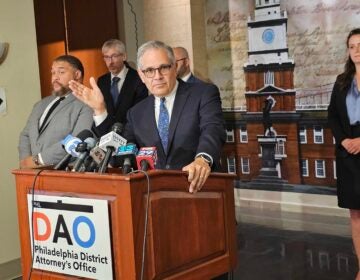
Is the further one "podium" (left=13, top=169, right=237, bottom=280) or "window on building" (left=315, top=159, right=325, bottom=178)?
"window on building" (left=315, top=159, right=325, bottom=178)

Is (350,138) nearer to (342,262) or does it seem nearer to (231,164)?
(342,262)

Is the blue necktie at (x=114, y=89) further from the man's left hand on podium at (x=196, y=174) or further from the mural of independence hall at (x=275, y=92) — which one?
the man's left hand on podium at (x=196, y=174)

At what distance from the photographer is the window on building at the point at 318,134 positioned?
496 cm

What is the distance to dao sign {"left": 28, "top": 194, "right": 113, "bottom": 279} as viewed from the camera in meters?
1.54

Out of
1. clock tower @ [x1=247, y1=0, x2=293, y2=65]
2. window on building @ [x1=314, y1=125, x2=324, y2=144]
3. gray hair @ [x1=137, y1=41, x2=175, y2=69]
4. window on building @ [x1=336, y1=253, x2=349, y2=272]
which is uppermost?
clock tower @ [x1=247, y1=0, x2=293, y2=65]

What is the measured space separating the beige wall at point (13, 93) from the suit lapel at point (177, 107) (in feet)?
6.63

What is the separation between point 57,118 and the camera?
120 inches

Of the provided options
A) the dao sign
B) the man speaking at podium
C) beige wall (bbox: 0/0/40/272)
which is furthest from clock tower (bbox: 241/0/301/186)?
the dao sign

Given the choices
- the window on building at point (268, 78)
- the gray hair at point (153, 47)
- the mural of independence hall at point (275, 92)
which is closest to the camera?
the gray hair at point (153, 47)

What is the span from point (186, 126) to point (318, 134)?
10.6 ft

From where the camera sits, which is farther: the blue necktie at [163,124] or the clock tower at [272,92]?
the clock tower at [272,92]

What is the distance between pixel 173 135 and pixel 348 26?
3212mm

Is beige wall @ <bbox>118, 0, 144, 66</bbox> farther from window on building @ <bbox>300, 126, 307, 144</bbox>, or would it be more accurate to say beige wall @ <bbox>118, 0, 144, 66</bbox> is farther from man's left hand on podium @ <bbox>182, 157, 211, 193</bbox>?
man's left hand on podium @ <bbox>182, 157, 211, 193</bbox>

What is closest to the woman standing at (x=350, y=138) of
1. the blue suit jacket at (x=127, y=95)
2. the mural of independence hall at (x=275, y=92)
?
the blue suit jacket at (x=127, y=95)
